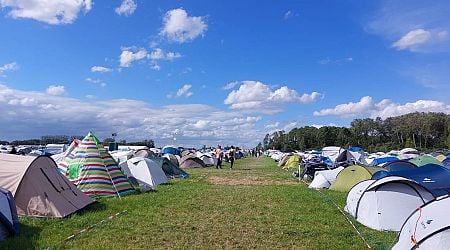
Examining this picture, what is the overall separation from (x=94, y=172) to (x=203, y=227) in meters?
7.11

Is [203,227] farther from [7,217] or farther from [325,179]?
[325,179]

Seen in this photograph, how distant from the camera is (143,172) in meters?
19.8

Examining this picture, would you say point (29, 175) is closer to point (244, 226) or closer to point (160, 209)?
point (160, 209)

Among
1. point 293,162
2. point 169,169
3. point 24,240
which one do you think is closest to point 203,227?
point 24,240

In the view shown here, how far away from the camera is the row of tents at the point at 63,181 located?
35.0 feet

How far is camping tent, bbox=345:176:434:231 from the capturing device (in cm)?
1041

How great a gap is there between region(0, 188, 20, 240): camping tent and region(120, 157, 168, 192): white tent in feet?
31.6

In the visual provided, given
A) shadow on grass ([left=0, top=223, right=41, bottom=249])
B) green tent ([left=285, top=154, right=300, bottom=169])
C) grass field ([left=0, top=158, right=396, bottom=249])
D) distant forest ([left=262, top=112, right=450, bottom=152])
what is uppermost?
distant forest ([left=262, top=112, right=450, bottom=152])

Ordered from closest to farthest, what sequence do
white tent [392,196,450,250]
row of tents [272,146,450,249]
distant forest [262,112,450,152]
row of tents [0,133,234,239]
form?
white tent [392,196,450,250] < row of tents [272,146,450,249] < row of tents [0,133,234,239] < distant forest [262,112,450,152]

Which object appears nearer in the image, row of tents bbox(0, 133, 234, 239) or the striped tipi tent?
row of tents bbox(0, 133, 234, 239)

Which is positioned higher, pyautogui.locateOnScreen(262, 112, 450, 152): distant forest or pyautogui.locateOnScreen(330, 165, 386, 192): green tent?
pyautogui.locateOnScreen(262, 112, 450, 152): distant forest

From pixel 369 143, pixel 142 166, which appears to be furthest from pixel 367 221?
pixel 369 143

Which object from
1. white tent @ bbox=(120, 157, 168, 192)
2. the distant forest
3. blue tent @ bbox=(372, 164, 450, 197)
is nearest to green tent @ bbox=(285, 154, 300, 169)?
white tent @ bbox=(120, 157, 168, 192)

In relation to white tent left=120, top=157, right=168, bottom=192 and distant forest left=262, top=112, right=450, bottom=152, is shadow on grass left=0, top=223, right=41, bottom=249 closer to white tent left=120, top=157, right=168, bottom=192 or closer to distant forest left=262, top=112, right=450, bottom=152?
white tent left=120, top=157, right=168, bottom=192
